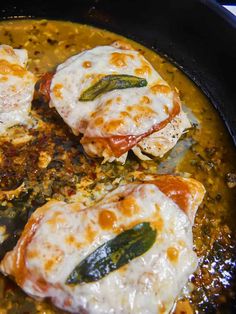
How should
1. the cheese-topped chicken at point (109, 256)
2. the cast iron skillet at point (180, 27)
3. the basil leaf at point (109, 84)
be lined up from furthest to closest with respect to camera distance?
1. the cast iron skillet at point (180, 27)
2. the basil leaf at point (109, 84)
3. the cheese-topped chicken at point (109, 256)

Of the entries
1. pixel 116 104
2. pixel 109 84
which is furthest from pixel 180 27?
pixel 116 104

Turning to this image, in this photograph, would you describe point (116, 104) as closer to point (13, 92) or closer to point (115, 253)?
point (13, 92)

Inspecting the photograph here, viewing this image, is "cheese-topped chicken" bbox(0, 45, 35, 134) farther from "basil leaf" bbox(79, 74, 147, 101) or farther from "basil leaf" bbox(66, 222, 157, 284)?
"basil leaf" bbox(66, 222, 157, 284)

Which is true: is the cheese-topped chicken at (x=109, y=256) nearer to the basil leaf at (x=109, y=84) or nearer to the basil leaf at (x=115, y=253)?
the basil leaf at (x=115, y=253)

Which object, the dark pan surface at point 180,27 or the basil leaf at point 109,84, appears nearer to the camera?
the basil leaf at point 109,84

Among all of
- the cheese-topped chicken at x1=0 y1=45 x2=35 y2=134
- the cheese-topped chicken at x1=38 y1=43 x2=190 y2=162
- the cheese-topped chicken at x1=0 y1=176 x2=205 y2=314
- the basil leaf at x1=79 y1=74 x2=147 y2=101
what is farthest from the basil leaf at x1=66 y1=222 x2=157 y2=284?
the cheese-topped chicken at x1=0 y1=45 x2=35 y2=134

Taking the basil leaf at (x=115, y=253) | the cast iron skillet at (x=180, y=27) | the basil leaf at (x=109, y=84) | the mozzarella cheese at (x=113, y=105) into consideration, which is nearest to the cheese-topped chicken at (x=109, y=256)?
the basil leaf at (x=115, y=253)
